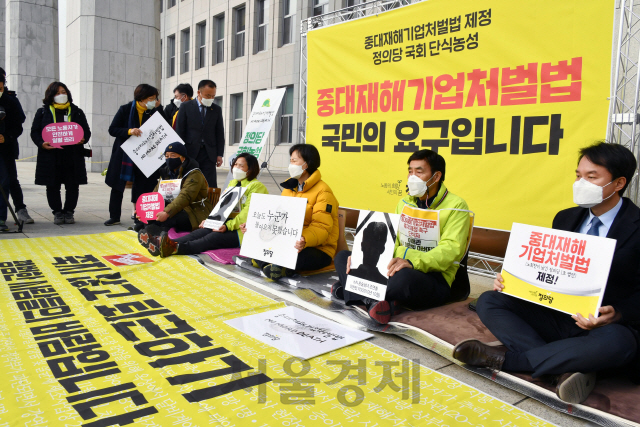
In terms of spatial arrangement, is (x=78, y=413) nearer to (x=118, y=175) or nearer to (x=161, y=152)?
(x=161, y=152)

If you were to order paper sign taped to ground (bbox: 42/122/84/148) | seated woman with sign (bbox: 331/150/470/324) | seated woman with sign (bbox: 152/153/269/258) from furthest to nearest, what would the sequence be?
paper sign taped to ground (bbox: 42/122/84/148) < seated woman with sign (bbox: 152/153/269/258) < seated woman with sign (bbox: 331/150/470/324)

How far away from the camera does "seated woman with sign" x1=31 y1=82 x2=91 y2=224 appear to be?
629 centimetres

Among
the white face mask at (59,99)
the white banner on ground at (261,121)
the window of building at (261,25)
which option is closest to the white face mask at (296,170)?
the white banner on ground at (261,121)

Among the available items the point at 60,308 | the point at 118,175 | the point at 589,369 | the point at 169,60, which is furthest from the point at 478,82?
the point at 169,60

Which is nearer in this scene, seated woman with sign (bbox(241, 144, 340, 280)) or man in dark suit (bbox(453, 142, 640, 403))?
man in dark suit (bbox(453, 142, 640, 403))

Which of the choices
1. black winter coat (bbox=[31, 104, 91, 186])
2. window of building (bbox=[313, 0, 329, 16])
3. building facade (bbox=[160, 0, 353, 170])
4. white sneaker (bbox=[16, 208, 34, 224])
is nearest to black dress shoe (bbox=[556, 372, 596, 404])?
black winter coat (bbox=[31, 104, 91, 186])

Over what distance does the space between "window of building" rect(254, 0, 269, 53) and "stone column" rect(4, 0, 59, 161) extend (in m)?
7.07

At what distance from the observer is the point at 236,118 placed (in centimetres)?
2075

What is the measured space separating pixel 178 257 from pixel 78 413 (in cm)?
288

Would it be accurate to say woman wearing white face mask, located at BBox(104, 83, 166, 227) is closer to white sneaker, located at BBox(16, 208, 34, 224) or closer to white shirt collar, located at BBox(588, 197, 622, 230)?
white sneaker, located at BBox(16, 208, 34, 224)

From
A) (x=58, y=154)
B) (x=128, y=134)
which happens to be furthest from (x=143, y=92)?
(x=58, y=154)

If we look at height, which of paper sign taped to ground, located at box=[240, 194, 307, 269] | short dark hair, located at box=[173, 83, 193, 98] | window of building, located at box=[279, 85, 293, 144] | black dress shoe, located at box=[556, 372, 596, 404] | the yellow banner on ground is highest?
window of building, located at box=[279, 85, 293, 144]

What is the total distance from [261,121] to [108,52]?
25.6 feet

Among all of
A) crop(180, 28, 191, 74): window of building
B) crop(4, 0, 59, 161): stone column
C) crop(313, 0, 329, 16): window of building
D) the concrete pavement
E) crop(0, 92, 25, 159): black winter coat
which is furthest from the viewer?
crop(180, 28, 191, 74): window of building
